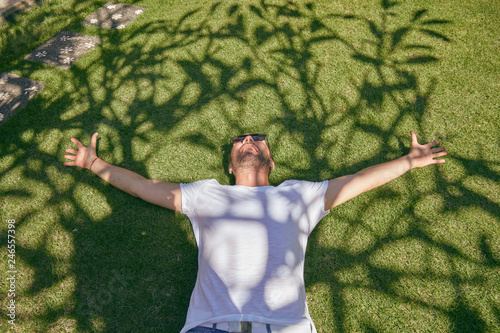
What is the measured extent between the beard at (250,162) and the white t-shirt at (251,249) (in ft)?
1.09

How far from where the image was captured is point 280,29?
566 cm

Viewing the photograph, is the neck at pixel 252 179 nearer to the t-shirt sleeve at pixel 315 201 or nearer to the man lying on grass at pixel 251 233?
the man lying on grass at pixel 251 233

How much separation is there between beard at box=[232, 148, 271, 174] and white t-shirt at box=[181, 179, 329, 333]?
333 millimetres

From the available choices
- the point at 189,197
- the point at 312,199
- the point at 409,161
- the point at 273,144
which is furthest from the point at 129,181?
the point at 409,161

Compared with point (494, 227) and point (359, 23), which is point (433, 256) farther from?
point (359, 23)

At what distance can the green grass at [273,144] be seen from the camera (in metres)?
3.29

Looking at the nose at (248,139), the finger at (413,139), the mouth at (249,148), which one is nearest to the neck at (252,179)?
the mouth at (249,148)

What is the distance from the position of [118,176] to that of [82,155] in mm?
743

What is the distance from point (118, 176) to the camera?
3.65 m

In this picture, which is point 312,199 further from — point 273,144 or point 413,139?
point 413,139

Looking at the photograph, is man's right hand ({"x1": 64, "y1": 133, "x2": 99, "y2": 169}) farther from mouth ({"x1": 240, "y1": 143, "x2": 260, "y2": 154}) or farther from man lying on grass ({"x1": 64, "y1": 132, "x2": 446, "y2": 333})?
mouth ({"x1": 240, "y1": 143, "x2": 260, "y2": 154})

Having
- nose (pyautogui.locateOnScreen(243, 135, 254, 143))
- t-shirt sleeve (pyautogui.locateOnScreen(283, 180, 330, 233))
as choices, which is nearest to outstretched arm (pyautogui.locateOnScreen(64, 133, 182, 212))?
nose (pyautogui.locateOnScreen(243, 135, 254, 143))

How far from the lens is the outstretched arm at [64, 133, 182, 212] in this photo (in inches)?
133

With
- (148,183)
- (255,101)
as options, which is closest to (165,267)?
(148,183)
